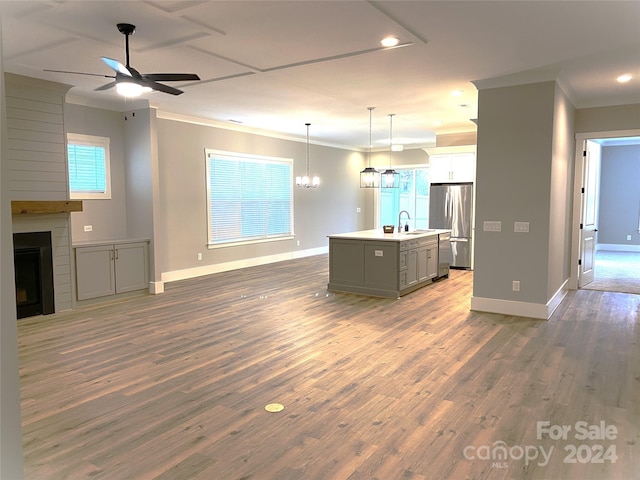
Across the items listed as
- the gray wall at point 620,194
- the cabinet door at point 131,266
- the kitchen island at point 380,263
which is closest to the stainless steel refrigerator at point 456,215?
the kitchen island at point 380,263

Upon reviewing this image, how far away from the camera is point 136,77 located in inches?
140

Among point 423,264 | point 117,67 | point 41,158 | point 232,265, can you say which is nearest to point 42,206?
point 41,158

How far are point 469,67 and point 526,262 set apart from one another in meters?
2.33

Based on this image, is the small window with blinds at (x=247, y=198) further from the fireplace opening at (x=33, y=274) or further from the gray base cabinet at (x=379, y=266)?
the fireplace opening at (x=33, y=274)

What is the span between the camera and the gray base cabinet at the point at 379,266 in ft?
21.0

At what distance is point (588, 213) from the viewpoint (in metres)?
7.10

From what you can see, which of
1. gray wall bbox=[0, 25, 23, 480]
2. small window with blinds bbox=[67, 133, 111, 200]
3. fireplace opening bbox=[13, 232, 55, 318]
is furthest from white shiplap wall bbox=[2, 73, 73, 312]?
gray wall bbox=[0, 25, 23, 480]

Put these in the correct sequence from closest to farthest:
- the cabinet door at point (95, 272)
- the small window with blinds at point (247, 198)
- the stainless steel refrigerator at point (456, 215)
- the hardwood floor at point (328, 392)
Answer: the hardwood floor at point (328, 392) < the cabinet door at point (95, 272) < the small window with blinds at point (247, 198) < the stainless steel refrigerator at point (456, 215)

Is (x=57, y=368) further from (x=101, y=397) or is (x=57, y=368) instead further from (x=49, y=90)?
(x=49, y=90)

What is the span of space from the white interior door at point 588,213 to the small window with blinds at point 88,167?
23.9 ft

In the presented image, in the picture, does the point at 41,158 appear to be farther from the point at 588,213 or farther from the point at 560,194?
the point at 588,213

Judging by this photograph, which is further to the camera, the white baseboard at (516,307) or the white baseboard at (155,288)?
the white baseboard at (155,288)

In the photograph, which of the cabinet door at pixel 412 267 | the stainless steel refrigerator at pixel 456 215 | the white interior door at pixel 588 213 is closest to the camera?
the cabinet door at pixel 412 267

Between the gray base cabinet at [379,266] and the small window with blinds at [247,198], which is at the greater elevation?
the small window with blinds at [247,198]
